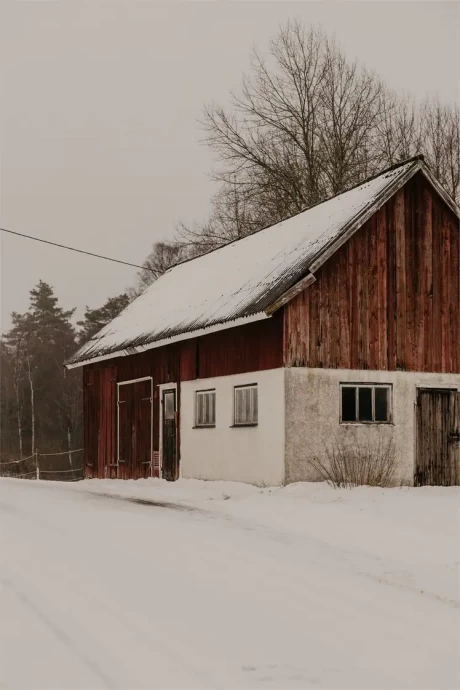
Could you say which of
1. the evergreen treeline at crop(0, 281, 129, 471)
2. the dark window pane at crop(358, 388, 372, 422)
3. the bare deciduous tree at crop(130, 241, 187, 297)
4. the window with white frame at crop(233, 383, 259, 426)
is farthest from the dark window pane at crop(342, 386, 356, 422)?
the evergreen treeline at crop(0, 281, 129, 471)

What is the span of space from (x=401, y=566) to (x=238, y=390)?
35.4ft

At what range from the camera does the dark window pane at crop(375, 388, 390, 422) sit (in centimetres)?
1895

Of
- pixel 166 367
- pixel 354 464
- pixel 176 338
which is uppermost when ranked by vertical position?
pixel 176 338

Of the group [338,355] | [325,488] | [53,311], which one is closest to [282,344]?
[338,355]

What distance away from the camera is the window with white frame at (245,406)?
62.9 ft

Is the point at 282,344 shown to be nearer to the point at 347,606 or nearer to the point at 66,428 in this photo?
the point at 347,606

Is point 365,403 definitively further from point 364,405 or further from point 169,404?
point 169,404

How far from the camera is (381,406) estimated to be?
62.4 feet

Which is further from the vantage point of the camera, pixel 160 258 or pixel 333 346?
pixel 160 258

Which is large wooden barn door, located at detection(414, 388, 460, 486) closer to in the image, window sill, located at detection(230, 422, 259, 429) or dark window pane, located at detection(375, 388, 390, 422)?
dark window pane, located at detection(375, 388, 390, 422)

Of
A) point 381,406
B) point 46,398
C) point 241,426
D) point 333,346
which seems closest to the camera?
point 333,346

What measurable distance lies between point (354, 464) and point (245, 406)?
270 cm

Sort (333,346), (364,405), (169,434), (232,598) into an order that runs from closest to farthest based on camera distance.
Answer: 1. (232,598)
2. (333,346)
3. (364,405)
4. (169,434)

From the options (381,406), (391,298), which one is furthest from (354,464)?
(391,298)
